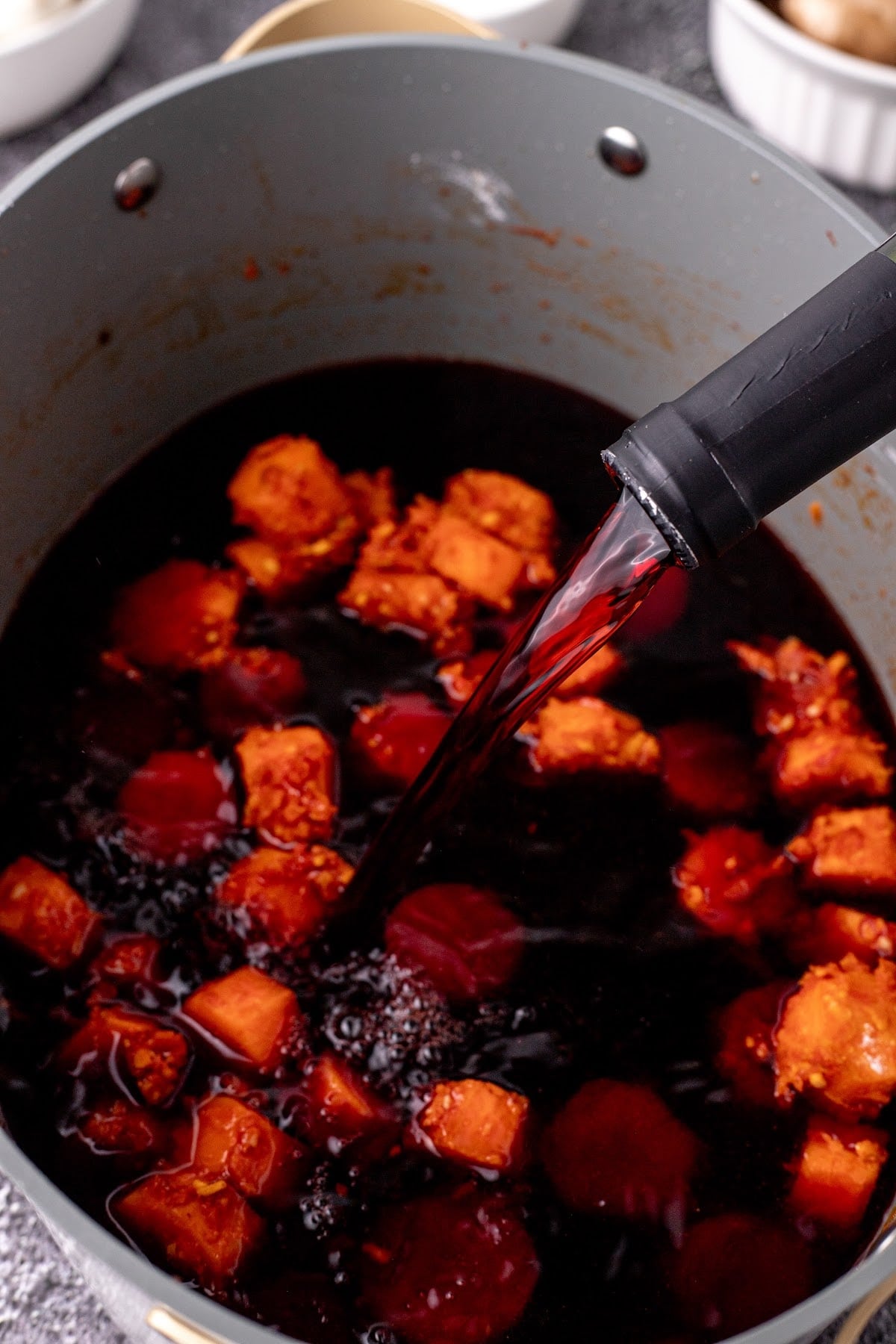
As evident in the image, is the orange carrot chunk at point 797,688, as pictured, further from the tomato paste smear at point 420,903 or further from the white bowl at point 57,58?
the white bowl at point 57,58

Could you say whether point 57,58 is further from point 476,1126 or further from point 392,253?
point 476,1126

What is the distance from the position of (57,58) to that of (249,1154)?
105cm

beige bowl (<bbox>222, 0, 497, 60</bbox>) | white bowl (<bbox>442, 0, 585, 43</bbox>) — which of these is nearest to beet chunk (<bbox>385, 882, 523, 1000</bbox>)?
beige bowl (<bbox>222, 0, 497, 60</bbox>)

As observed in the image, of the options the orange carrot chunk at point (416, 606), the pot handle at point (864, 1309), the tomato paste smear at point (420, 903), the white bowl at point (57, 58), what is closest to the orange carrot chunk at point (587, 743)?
the tomato paste smear at point (420, 903)

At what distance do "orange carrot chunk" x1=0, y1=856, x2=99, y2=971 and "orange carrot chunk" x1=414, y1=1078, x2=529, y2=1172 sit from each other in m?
0.28

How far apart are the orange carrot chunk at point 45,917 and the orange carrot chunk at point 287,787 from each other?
0.15m

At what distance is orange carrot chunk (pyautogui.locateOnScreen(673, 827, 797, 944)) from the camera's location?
1.03 m

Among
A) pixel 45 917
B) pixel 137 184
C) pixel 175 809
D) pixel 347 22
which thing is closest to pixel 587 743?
pixel 175 809

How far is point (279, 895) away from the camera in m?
0.99

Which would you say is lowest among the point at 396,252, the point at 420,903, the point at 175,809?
the point at 420,903

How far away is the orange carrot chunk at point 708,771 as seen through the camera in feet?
3.57

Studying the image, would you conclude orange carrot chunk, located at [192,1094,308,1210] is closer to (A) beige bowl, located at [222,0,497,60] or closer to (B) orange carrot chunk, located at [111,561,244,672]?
(B) orange carrot chunk, located at [111,561,244,672]

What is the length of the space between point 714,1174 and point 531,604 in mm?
494

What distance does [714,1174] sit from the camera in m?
0.93
